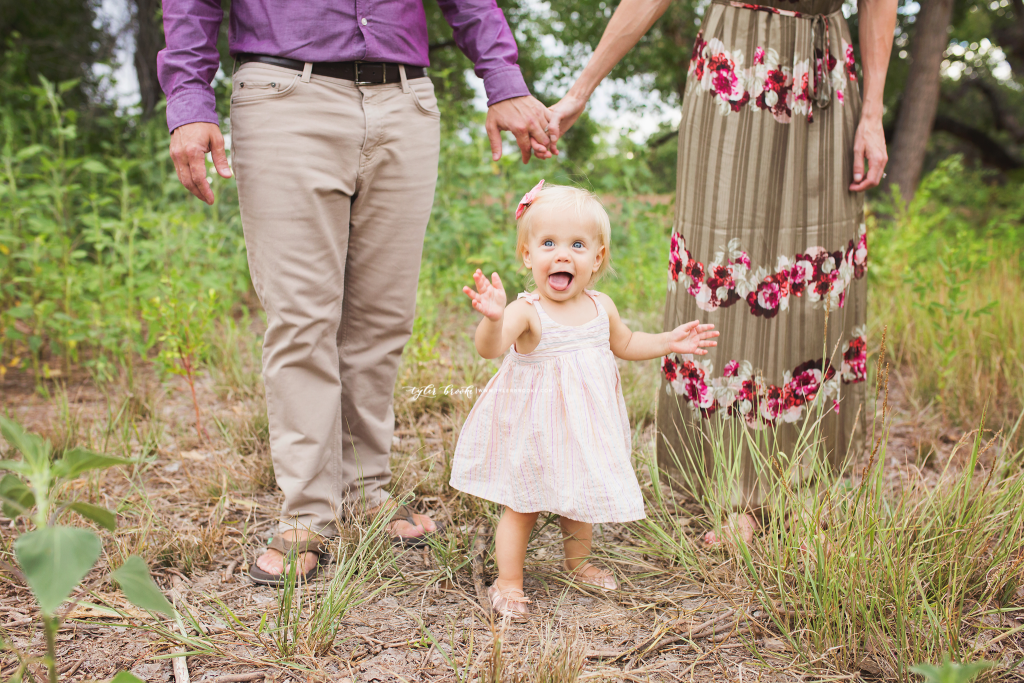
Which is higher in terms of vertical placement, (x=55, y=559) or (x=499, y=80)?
(x=499, y=80)

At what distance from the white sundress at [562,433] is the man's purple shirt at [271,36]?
0.78 metres

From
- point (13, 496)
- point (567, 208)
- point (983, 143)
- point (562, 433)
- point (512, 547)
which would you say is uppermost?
point (983, 143)

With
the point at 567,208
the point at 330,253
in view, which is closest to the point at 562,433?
the point at 567,208

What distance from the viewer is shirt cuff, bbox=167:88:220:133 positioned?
1727 mm

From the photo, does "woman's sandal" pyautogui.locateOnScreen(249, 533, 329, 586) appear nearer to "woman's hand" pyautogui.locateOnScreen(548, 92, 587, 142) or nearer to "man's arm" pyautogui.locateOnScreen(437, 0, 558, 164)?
"man's arm" pyautogui.locateOnScreen(437, 0, 558, 164)

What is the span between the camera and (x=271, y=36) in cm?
178

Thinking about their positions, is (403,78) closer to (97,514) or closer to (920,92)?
(97,514)

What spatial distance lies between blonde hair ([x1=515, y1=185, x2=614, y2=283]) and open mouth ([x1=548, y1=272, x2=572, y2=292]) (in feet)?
0.39

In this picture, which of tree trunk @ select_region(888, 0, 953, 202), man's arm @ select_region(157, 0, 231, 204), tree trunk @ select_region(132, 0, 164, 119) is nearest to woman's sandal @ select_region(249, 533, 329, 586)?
man's arm @ select_region(157, 0, 231, 204)

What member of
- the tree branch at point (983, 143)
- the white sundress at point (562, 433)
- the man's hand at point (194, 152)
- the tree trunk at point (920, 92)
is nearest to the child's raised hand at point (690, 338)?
the white sundress at point (562, 433)

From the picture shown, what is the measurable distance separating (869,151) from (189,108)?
1.78m

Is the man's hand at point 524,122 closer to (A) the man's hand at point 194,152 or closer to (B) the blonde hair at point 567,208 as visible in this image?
(B) the blonde hair at point 567,208

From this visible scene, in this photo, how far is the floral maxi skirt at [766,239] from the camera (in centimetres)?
197

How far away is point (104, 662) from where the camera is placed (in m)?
1.56
